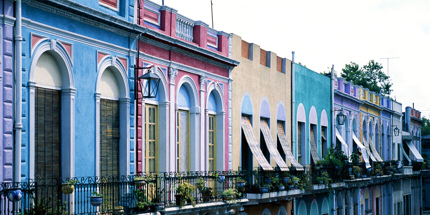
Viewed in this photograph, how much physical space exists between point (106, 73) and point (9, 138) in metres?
3.64

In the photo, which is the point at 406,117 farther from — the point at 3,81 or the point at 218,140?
the point at 3,81

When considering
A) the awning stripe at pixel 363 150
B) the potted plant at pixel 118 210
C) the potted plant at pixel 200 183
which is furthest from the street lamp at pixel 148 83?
the awning stripe at pixel 363 150

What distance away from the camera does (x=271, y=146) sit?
71.4 feet

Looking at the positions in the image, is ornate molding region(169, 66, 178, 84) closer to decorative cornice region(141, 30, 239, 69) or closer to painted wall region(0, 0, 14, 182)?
decorative cornice region(141, 30, 239, 69)

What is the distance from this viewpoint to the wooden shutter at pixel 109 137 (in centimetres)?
1368

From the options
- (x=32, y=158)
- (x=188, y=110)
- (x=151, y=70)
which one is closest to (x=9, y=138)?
(x=32, y=158)

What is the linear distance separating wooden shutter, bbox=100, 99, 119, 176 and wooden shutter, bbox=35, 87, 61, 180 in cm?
146

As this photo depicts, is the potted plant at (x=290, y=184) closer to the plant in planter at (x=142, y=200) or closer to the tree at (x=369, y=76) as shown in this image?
the plant in planter at (x=142, y=200)

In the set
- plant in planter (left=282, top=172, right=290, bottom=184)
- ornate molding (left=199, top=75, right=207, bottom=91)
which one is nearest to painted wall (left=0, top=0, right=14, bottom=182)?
ornate molding (left=199, top=75, right=207, bottom=91)

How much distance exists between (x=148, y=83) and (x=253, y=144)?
7.20 metres

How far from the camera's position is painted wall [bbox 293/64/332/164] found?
25.7 metres

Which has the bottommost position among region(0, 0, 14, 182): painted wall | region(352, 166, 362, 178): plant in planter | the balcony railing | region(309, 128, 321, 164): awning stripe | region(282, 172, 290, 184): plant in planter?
region(352, 166, 362, 178): plant in planter

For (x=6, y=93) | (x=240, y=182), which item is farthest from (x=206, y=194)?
(x=6, y=93)

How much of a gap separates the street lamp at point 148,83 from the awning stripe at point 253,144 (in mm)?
5747
